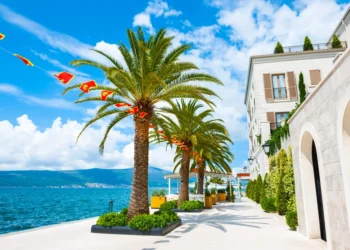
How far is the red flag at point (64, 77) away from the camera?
8.40 m

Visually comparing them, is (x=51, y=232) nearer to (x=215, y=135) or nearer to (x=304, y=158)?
(x=304, y=158)

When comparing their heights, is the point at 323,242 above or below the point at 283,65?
below

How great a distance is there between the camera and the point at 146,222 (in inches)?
416

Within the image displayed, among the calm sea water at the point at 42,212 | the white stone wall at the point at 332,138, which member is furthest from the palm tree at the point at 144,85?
the calm sea water at the point at 42,212

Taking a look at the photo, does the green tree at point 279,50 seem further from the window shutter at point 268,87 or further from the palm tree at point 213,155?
the palm tree at point 213,155

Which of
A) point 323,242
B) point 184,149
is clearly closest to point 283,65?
point 184,149

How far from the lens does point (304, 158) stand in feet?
30.9

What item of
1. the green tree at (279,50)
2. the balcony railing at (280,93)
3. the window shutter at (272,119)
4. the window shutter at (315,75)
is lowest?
the window shutter at (272,119)

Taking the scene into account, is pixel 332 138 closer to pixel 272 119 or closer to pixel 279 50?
pixel 272 119

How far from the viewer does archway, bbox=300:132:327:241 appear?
8.99 meters

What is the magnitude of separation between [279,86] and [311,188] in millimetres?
19248

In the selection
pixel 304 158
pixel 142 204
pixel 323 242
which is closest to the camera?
pixel 323 242

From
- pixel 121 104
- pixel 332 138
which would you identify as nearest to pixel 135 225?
pixel 121 104

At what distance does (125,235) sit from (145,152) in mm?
3458
